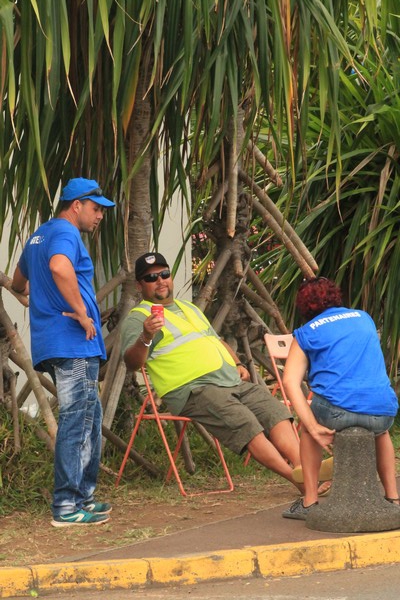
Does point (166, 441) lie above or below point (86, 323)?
below

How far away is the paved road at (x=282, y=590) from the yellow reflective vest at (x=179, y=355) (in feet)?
6.32

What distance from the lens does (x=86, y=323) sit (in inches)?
255

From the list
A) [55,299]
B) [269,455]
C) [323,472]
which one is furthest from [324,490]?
[55,299]

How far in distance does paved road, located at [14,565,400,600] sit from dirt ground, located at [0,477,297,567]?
48cm

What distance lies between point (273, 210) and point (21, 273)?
2.48 metres

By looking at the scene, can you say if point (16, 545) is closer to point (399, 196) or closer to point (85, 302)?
point (85, 302)

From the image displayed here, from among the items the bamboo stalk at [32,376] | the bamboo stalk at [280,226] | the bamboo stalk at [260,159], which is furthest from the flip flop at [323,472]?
the bamboo stalk at [260,159]

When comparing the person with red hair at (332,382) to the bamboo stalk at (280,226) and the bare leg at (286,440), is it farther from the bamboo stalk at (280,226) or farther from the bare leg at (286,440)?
the bamboo stalk at (280,226)

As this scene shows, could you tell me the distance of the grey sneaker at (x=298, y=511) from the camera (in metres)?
6.50

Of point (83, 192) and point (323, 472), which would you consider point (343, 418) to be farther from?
point (83, 192)

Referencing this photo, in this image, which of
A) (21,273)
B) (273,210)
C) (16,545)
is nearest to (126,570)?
(16,545)

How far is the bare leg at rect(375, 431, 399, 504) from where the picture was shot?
6488 mm

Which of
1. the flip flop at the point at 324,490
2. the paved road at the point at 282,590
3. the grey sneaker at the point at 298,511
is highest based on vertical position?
the paved road at the point at 282,590

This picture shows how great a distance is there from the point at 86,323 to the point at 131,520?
108cm
